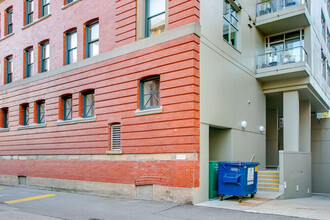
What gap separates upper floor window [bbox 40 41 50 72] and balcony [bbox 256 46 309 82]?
12.5 meters

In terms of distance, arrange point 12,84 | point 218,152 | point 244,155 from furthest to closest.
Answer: point 12,84 → point 244,155 → point 218,152

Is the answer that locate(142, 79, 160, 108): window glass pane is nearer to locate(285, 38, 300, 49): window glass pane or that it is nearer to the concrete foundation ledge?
the concrete foundation ledge

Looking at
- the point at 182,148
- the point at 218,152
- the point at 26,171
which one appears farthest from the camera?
the point at 26,171

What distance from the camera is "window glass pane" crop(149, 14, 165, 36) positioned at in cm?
1386

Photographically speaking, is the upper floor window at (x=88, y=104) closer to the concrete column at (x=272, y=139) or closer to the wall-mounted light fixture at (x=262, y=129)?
the wall-mounted light fixture at (x=262, y=129)

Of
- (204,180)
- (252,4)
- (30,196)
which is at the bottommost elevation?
(30,196)

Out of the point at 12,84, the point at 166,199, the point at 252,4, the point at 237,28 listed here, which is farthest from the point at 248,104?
the point at 12,84

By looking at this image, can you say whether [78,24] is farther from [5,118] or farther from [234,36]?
[5,118]

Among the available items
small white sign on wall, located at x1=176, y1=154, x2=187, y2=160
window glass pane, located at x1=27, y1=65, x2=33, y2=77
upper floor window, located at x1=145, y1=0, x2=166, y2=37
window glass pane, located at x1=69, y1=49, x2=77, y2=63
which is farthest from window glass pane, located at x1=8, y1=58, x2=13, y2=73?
small white sign on wall, located at x1=176, y1=154, x2=187, y2=160

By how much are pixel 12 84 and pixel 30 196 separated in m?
9.38

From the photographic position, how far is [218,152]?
590 inches

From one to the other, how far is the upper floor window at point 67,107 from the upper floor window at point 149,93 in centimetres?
543

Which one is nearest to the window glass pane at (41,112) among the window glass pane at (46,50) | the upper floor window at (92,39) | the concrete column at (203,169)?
the window glass pane at (46,50)

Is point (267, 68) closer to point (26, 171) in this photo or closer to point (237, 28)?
point (237, 28)
